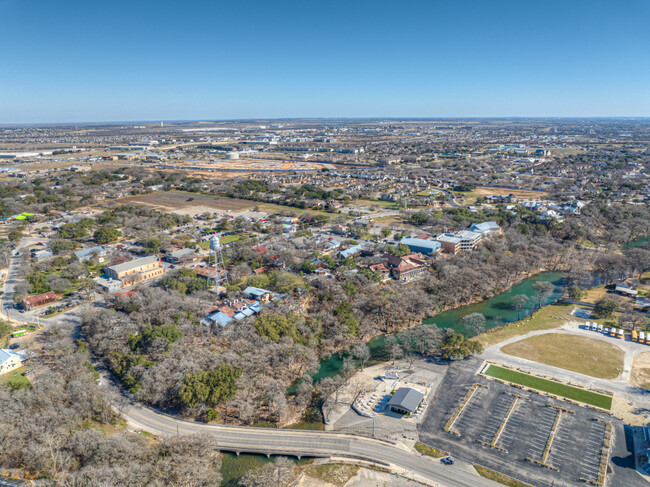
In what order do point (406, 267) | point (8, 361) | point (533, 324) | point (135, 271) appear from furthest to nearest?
point (406, 267), point (135, 271), point (533, 324), point (8, 361)

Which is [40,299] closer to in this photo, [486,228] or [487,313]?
[487,313]

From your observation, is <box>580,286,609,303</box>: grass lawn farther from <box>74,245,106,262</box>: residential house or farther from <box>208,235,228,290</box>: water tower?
<box>74,245,106,262</box>: residential house

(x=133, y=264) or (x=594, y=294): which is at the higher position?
(x=133, y=264)

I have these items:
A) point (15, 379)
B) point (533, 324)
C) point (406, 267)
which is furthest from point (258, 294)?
point (533, 324)

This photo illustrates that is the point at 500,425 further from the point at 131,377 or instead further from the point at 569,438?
the point at 131,377

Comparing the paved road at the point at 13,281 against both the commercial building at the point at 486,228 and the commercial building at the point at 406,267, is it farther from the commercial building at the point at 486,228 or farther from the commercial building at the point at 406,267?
the commercial building at the point at 486,228

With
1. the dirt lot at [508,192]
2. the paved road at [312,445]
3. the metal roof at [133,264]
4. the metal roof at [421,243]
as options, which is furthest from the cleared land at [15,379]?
the dirt lot at [508,192]

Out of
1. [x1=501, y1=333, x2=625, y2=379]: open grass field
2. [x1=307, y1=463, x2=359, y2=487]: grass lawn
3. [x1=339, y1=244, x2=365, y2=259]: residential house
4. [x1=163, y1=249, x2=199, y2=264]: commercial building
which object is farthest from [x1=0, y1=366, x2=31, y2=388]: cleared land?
[x1=501, y1=333, x2=625, y2=379]: open grass field
